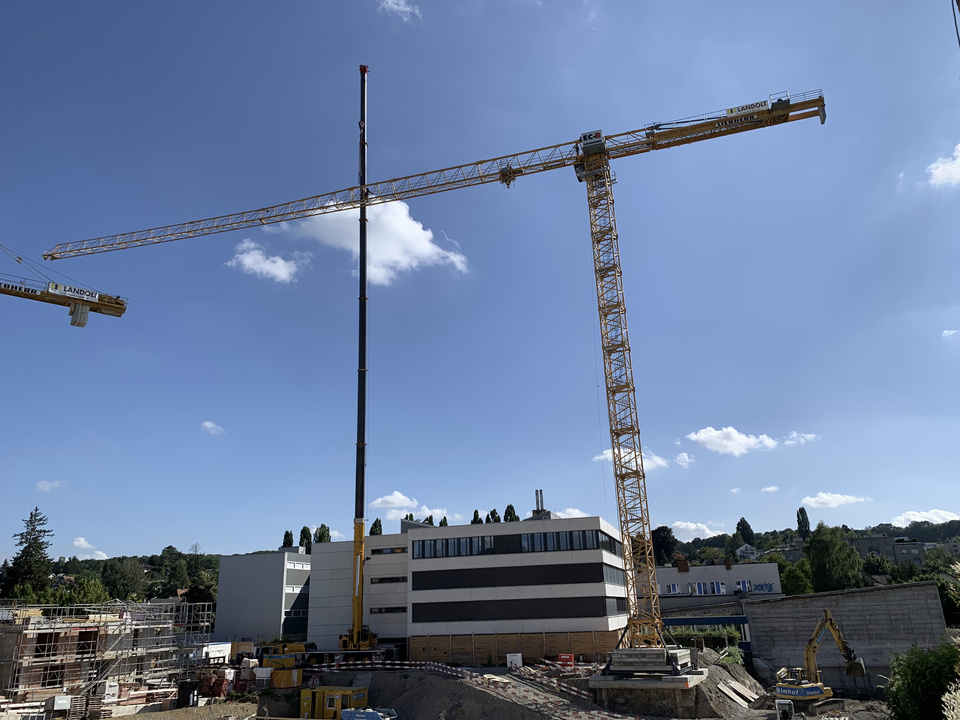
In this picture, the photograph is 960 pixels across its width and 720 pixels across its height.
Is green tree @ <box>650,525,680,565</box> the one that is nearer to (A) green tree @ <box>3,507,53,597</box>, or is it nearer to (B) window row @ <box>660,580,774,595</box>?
(B) window row @ <box>660,580,774,595</box>

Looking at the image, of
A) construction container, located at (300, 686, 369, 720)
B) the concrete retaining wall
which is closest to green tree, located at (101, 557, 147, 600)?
construction container, located at (300, 686, 369, 720)

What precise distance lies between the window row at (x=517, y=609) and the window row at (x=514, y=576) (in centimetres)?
133

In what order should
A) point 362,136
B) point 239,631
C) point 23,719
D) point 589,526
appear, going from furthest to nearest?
point 362,136
point 239,631
point 589,526
point 23,719

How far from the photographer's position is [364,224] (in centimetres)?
7106

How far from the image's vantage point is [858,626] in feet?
181

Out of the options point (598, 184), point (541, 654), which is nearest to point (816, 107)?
point (598, 184)

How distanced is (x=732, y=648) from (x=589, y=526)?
17036 mm

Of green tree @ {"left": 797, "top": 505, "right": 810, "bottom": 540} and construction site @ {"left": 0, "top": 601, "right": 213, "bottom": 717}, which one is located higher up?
green tree @ {"left": 797, "top": 505, "right": 810, "bottom": 540}

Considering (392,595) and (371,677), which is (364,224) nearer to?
(392,595)

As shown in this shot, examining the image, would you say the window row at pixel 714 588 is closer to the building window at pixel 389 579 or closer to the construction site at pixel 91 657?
the building window at pixel 389 579

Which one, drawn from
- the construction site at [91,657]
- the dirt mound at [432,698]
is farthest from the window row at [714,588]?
the construction site at [91,657]

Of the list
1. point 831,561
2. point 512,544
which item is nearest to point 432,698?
point 512,544

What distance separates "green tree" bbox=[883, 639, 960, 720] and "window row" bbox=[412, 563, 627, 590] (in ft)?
94.9

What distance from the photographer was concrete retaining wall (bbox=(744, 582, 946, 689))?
52812 mm
